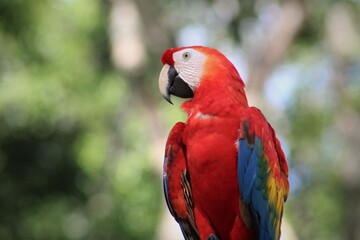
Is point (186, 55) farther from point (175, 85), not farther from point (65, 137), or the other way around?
point (65, 137)

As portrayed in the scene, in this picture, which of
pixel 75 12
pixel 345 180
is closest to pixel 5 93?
pixel 75 12

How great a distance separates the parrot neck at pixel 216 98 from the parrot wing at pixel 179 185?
138 mm

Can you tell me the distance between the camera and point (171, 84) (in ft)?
9.25

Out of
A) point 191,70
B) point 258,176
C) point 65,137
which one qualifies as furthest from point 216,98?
point 65,137

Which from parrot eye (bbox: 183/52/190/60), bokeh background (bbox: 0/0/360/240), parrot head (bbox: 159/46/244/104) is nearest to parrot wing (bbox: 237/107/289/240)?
parrot head (bbox: 159/46/244/104)

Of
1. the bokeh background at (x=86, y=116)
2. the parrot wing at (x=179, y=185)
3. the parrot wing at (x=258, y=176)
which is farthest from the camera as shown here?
the bokeh background at (x=86, y=116)

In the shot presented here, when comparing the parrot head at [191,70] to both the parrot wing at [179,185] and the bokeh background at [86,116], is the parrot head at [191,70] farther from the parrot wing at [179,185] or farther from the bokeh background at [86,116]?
the bokeh background at [86,116]

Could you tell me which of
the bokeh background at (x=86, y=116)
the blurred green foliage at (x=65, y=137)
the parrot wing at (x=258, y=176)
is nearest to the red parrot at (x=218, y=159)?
the parrot wing at (x=258, y=176)

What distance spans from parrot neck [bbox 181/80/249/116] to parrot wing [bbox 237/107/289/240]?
8cm

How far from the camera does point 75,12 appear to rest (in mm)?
11812

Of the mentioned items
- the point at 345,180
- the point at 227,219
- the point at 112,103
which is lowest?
the point at 227,219

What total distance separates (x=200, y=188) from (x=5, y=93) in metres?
8.06

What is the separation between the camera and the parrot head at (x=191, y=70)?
2.79 m

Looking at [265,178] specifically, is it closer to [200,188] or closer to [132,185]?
[200,188]
